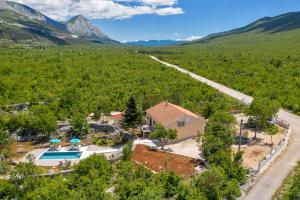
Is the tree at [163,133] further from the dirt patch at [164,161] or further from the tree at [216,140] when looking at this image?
the tree at [216,140]

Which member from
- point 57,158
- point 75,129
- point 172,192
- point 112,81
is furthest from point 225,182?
point 112,81

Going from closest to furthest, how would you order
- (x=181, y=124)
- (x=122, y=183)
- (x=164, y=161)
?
(x=122, y=183)
(x=164, y=161)
(x=181, y=124)

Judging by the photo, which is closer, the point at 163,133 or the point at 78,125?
the point at 163,133

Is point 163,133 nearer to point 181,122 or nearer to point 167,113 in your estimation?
point 181,122

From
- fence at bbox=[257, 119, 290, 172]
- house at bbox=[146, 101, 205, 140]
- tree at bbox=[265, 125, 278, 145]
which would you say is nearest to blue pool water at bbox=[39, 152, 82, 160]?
house at bbox=[146, 101, 205, 140]

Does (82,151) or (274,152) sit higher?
(274,152)

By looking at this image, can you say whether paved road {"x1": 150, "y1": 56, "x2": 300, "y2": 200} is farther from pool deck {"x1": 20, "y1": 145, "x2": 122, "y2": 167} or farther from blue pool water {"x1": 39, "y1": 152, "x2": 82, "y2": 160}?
blue pool water {"x1": 39, "y1": 152, "x2": 82, "y2": 160}

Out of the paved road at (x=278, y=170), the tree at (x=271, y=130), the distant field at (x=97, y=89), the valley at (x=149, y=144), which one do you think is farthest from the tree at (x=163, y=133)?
the distant field at (x=97, y=89)

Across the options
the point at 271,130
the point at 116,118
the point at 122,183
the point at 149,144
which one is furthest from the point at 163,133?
→ the point at 271,130
